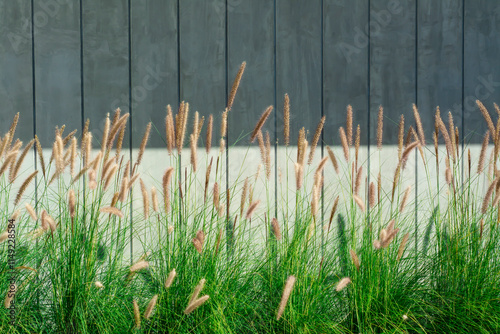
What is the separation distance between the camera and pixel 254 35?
9.28ft

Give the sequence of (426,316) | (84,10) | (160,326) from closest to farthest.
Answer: (160,326), (426,316), (84,10)

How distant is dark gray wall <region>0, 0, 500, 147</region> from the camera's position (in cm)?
274

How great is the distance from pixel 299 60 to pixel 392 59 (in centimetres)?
46

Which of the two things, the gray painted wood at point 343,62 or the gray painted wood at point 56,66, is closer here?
the gray painted wood at point 56,66

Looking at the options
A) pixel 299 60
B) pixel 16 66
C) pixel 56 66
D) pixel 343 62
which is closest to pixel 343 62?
pixel 343 62

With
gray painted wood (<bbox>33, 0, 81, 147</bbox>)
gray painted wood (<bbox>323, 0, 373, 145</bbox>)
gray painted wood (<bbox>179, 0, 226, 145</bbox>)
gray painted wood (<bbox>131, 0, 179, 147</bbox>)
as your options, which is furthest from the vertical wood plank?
gray painted wood (<bbox>33, 0, 81, 147</bbox>)

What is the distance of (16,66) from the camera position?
107 inches

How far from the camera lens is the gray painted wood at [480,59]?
2965 mm

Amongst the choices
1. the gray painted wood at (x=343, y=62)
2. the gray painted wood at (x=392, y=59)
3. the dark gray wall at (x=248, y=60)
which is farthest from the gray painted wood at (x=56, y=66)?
the gray painted wood at (x=392, y=59)

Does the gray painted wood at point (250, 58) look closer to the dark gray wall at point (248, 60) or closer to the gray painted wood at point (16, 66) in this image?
the dark gray wall at point (248, 60)

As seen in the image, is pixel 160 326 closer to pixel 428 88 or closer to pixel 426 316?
pixel 426 316

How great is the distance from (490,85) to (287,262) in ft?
5.02

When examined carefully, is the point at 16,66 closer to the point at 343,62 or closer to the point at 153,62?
the point at 153,62

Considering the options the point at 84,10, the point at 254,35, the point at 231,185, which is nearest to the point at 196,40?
the point at 254,35
